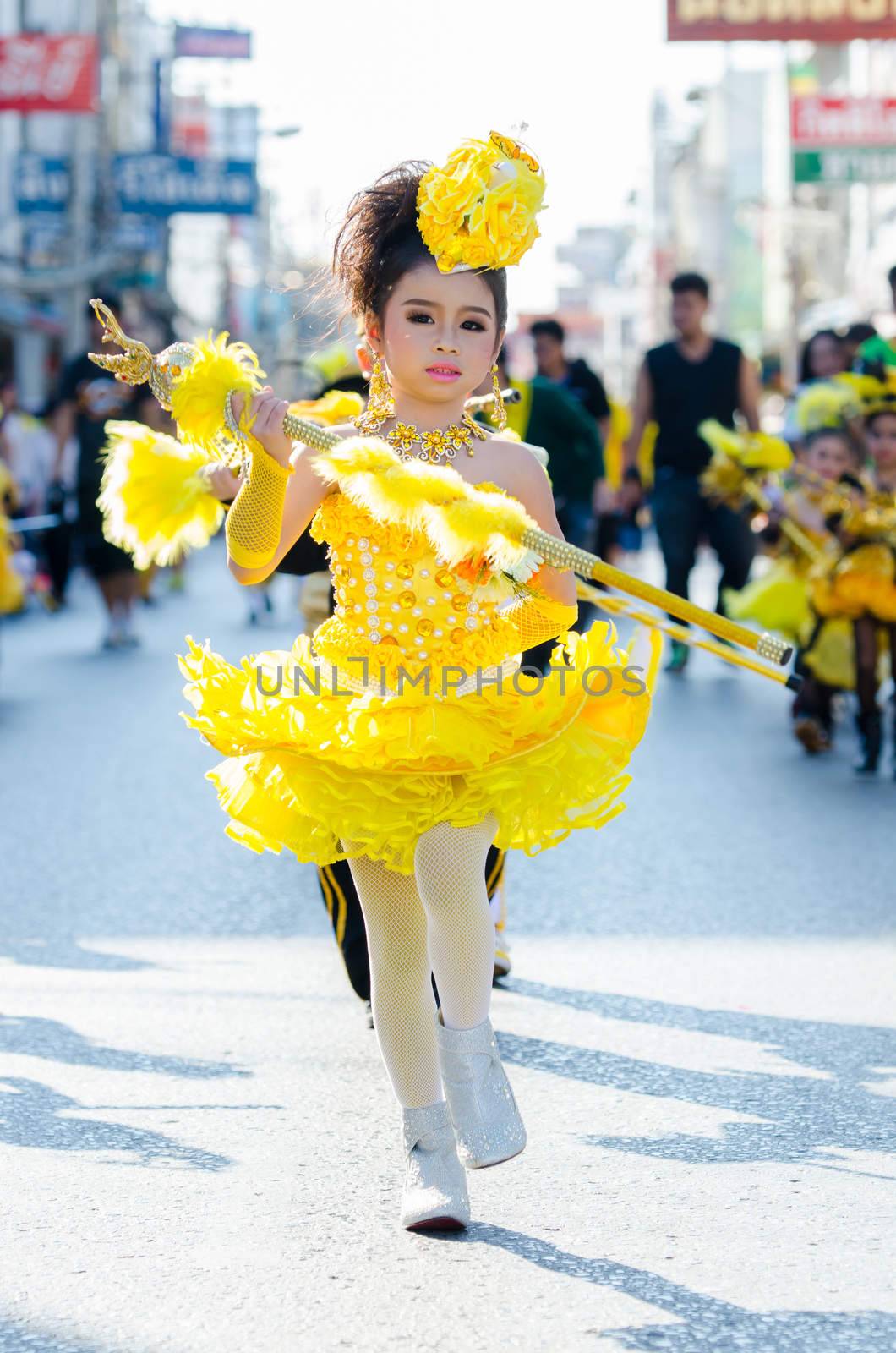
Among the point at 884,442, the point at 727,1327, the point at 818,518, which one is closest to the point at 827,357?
the point at 818,518

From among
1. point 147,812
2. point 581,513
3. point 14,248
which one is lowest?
point 147,812

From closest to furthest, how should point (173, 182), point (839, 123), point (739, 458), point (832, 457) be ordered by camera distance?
point (832, 457) → point (739, 458) → point (839, 123) → point (173, 182)

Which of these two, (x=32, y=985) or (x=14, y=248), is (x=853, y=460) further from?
(x=14, y=248)

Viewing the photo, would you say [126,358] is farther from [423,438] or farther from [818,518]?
[818,518]

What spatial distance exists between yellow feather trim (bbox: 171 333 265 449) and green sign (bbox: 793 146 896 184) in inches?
688

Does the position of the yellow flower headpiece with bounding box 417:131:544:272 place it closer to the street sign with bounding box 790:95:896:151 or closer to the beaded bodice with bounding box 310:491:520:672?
the beaded bodice with bounding box 310:491:520:672

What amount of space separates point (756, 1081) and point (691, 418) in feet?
24.3

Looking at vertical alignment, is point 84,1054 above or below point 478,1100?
below

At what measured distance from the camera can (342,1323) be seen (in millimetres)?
3107

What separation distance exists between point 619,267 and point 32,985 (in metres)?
149

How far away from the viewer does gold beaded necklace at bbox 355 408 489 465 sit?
366 centimetres

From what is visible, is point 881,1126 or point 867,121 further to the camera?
point 867,121

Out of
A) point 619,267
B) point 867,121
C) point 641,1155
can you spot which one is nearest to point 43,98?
point 867,121

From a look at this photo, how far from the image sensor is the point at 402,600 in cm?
356
